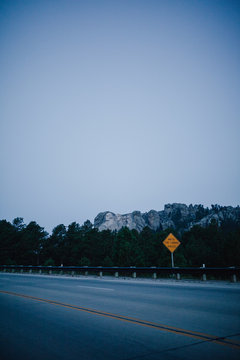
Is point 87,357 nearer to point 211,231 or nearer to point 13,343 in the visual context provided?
point 13,343

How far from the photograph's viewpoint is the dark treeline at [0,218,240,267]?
69625 millimetres

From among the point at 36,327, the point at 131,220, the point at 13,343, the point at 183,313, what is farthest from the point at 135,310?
the point at 131,220

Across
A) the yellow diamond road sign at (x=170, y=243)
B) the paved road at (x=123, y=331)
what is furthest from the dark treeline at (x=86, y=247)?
the paved road at (x=123, y=331)

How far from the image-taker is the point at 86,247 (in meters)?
80.2

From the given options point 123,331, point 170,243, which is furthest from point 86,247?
point 123,331

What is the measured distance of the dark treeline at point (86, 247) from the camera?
69.6m

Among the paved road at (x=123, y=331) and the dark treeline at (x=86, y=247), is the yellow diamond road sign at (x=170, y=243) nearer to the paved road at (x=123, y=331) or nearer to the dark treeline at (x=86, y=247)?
the paved road at (x=123, y=331)

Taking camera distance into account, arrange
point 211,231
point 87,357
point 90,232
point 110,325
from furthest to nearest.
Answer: point 211,231 → point 90,232 → point 110,325 → point 87,357

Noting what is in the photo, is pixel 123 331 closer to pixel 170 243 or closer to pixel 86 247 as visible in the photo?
pixel 170 243

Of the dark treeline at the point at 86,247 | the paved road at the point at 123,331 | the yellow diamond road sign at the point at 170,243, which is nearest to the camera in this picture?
the paved road at the point at 123,331

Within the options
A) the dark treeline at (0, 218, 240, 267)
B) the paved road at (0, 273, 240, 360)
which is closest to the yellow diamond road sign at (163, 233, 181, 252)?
the paved road at (0, 273, 240, 360)

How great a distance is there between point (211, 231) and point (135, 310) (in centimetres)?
9392

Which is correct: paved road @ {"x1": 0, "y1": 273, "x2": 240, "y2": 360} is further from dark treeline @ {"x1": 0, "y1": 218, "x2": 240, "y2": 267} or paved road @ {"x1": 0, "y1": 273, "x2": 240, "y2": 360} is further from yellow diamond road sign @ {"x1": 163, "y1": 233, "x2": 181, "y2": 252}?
dark treeline @ {"x1": 0, "y1": 218, "x2": 240, "y2": 267}

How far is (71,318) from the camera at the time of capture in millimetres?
6828
